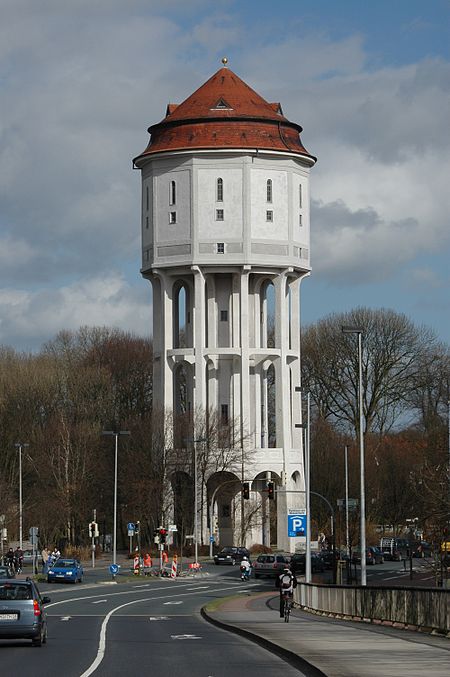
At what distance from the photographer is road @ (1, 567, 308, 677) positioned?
82.2 feet

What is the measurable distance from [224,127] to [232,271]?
9.52 m

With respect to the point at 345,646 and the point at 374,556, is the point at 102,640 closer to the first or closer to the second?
the point at 345,646

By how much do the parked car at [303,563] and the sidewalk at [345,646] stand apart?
38.5 meters

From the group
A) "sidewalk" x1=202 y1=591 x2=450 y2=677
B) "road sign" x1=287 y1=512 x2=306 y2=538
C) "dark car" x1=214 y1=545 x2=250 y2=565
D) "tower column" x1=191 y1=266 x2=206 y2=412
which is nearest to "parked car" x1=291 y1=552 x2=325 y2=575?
"dark car" x1=214 y1=545 x2=250 y2=565

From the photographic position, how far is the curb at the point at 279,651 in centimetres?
2347

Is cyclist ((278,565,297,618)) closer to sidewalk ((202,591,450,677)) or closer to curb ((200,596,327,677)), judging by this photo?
sidewalk ((202,591,450,677))

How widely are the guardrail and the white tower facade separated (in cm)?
5000

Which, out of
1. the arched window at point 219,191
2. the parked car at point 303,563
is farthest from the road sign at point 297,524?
the arched window at point 219,191

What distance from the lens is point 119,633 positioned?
1515 inches

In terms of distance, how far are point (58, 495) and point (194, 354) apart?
1454 cm

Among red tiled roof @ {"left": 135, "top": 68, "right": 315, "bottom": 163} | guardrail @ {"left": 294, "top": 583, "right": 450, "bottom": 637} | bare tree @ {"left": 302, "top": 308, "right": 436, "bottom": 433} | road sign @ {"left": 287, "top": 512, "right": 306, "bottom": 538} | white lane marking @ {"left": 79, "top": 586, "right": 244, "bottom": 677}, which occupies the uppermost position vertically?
red tiled roof @ {"left": 135, "top": 68, "right": 315, "bottom": 163}

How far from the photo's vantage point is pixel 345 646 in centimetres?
2800

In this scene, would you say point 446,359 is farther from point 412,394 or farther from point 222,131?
point 222,131

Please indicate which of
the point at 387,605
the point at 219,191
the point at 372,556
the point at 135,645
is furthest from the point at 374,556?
the point at 135,645
